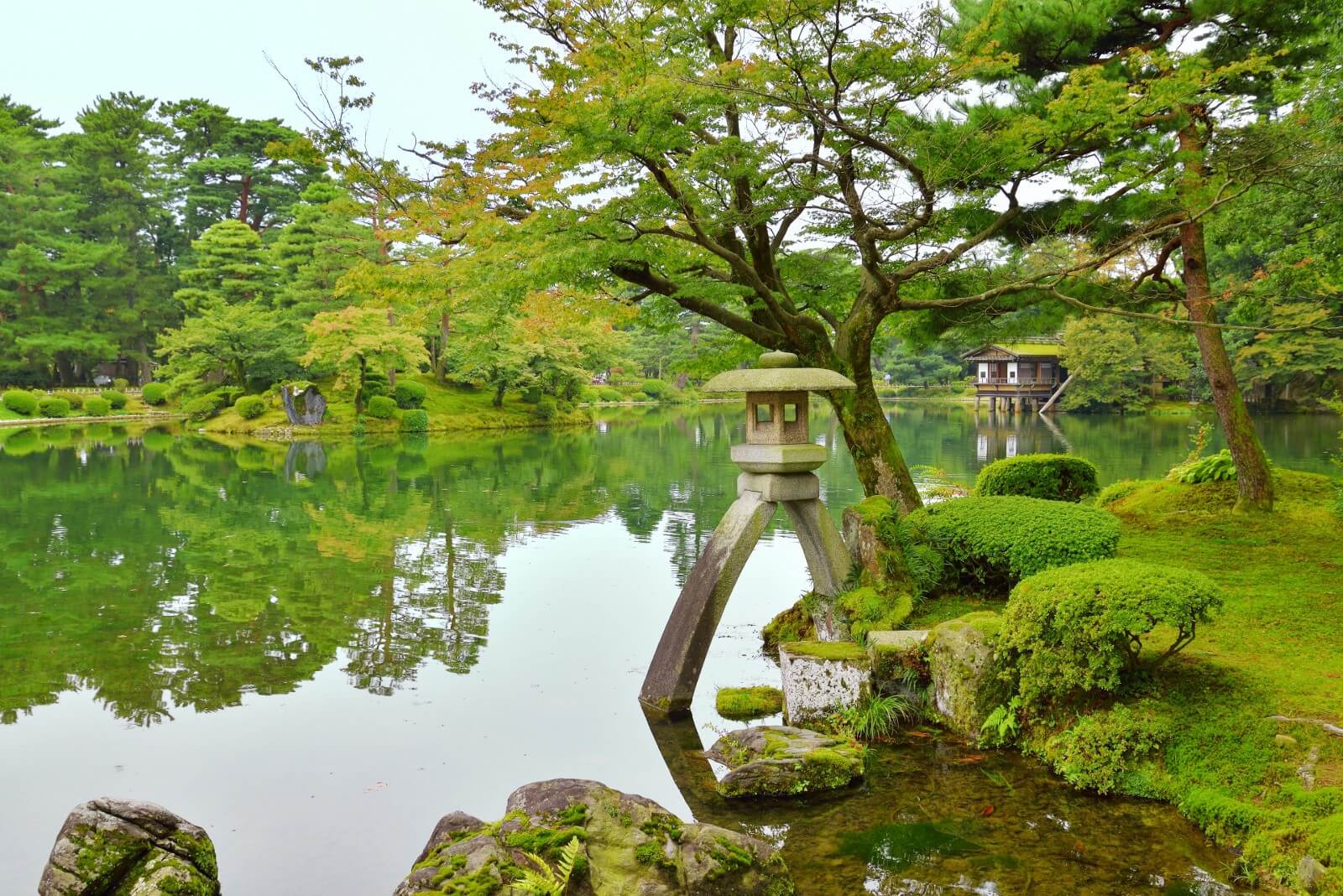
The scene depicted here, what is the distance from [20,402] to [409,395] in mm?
14217

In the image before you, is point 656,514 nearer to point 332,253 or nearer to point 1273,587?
point 1273,587

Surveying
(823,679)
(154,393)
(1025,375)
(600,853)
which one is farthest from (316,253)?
(1025,375)

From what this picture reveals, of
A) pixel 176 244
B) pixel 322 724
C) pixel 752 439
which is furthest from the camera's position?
pixel 176 244

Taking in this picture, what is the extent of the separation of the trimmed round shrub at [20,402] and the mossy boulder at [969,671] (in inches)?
1388

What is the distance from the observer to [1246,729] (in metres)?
4.18

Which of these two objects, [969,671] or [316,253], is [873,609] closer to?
[969,671]

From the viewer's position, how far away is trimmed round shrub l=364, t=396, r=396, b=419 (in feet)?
90.2

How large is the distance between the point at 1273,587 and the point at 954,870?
441cm

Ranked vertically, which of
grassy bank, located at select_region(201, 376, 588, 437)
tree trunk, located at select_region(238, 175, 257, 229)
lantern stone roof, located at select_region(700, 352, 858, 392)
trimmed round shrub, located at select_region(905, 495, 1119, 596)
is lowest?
trimmed round shrub, located at select_region(905, 495, 1119, 596)

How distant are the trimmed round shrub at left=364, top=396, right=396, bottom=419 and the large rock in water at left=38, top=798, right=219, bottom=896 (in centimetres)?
2496

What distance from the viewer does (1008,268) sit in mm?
8375

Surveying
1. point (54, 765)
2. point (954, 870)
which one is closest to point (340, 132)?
point (54, 765)

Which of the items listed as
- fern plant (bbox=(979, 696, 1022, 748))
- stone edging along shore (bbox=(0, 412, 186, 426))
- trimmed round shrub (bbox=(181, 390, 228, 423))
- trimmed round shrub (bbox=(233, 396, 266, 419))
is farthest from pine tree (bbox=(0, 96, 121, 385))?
fern plant (bbox=(979, 696, 1022, 748))

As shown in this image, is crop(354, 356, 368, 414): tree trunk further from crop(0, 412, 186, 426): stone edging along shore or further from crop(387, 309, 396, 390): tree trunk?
crop(0, 412, 186, 426): stone edging along shore
